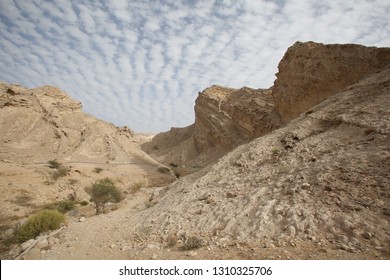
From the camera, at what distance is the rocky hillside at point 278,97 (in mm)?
17719

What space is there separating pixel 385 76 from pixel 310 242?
11.0 m

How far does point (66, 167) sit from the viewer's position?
72.8 ft

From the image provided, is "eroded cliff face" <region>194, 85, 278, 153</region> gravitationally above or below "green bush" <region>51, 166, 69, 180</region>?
above

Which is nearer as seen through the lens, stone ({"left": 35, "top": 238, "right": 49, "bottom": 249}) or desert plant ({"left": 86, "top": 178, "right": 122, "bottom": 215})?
stone ({"left": 35, "top": 238, "right": 49, "bottom": 249})

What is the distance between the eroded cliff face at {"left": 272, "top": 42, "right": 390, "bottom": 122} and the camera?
1692 cm

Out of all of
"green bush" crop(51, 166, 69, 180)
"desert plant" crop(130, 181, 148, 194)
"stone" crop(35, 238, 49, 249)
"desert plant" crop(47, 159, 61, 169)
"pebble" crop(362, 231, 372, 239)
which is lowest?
"stone" crop(35, 238, 49, 249)

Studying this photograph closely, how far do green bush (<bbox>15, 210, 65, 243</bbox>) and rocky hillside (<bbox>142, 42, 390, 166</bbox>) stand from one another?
17.7 meters

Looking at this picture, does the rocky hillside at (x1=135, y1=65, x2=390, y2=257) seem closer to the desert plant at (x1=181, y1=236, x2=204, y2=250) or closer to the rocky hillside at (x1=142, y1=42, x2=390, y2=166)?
the desert plant at (x1=181, y1=236, x2=204, y2=250)

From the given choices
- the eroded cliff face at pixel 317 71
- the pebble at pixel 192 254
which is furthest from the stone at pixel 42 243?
the eroded cliff face at pixel 317 71

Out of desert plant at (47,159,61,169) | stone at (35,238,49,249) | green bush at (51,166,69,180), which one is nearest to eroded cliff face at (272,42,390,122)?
stone at (35,238,49,249)

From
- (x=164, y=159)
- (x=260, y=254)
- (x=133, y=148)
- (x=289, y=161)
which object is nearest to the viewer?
(x=260, y=254)
